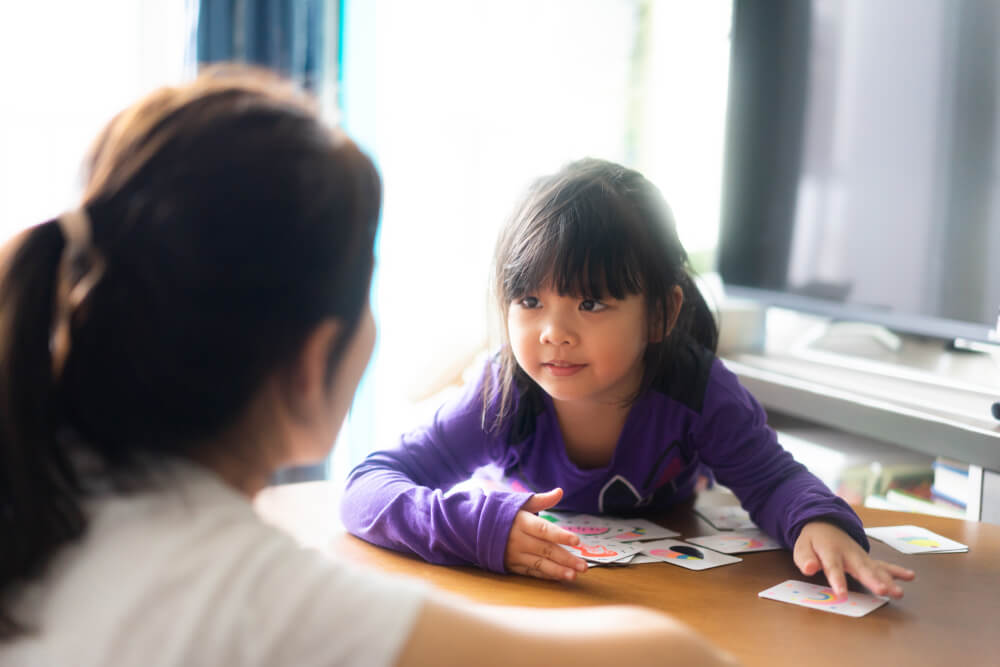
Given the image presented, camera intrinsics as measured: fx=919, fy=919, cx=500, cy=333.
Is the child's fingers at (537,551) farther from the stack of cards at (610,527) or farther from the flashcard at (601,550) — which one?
the stack of cards at (610,527)

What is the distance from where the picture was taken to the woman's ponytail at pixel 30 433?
55cm

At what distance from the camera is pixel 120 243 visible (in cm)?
56

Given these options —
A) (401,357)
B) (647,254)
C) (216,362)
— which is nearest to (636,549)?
(647,254)

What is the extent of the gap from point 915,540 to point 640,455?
375mm

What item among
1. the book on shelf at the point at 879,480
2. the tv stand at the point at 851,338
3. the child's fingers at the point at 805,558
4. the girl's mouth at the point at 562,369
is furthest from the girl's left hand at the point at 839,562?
the tv stand at the point at 851,338

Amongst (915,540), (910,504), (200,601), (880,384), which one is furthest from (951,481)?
(200,601)

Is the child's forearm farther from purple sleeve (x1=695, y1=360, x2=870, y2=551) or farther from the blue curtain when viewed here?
the blue curtain

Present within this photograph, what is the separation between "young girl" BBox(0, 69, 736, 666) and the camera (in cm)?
51

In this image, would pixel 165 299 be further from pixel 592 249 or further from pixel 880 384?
pixel 880 384

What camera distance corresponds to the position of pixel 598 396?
1387 millimetres

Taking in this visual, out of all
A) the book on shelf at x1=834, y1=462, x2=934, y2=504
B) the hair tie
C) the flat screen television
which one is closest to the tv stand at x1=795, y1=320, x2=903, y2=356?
the flat screen television

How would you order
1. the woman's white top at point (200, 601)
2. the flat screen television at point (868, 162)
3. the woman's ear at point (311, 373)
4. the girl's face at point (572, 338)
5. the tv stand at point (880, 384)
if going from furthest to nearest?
the flat screen television at point (868, 162), the tv stand at point (880, 384), the girl's face at point (572, 338), the woman's ear at point (311, 373), the woman's white top at point (200, 601)

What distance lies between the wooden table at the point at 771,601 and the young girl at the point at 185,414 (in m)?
0.27

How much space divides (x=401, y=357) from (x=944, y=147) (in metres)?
1.84
